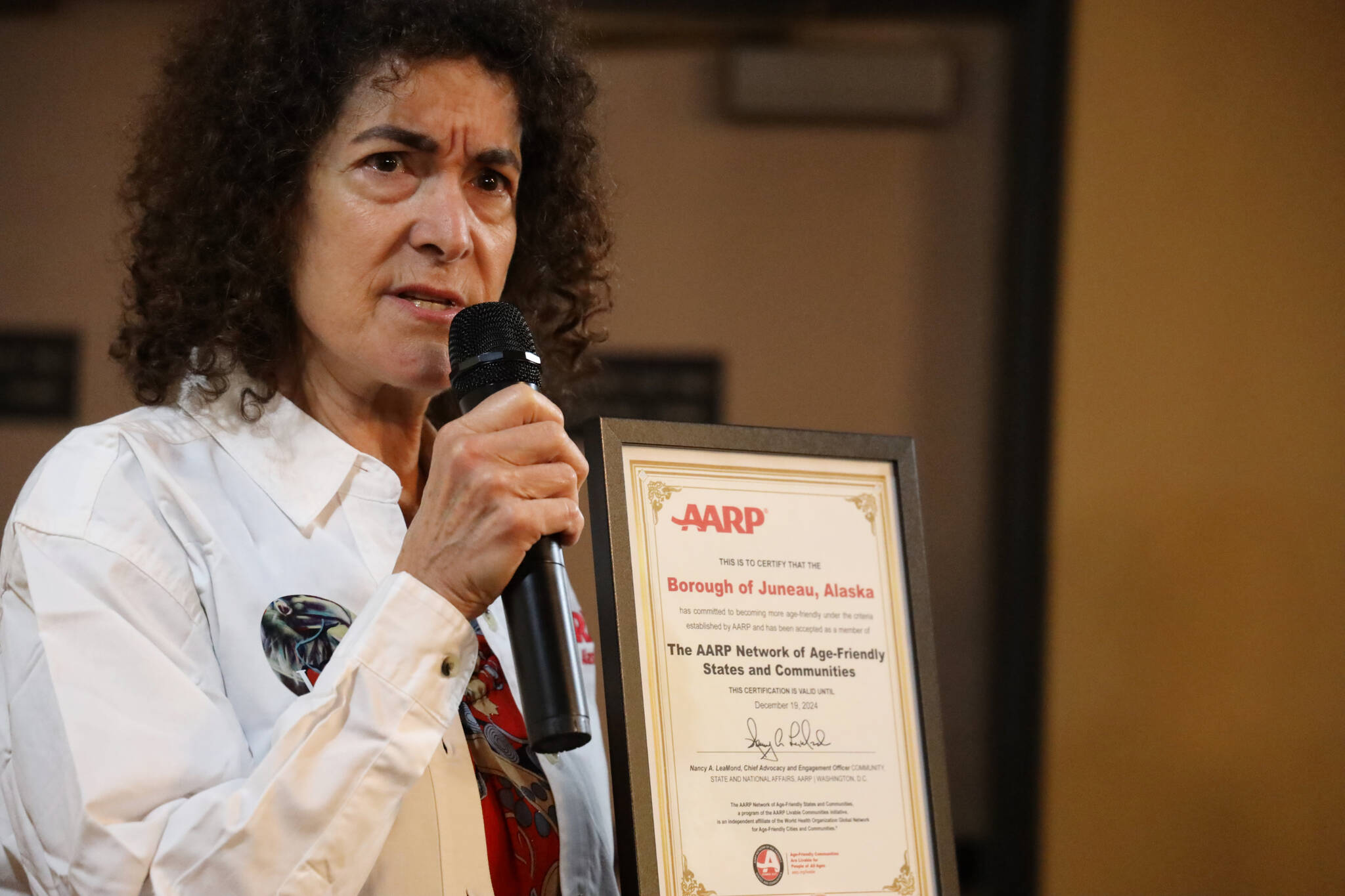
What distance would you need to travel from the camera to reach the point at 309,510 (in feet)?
4.21

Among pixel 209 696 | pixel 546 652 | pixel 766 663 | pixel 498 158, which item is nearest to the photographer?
pixel 546 652

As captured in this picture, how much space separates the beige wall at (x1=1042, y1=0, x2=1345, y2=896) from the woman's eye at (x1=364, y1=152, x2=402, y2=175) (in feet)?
9.07

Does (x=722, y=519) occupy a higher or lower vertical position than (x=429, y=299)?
lower

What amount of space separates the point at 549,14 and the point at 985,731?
2.93 meters

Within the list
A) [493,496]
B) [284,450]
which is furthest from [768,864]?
[284,450]

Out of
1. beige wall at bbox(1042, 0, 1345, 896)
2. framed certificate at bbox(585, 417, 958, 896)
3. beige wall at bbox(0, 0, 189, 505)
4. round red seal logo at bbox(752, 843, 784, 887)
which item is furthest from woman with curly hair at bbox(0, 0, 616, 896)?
beige wall at bbox(0, 0, 189, 505)

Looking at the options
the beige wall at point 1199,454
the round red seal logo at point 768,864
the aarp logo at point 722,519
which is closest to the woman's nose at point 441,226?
the aarp logo at point 722,519

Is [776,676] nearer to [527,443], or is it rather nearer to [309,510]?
[527,443]

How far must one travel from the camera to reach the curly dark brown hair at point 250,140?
1.35 meters

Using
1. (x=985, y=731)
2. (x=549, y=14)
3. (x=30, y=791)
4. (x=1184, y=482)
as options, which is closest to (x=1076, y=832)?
(x=985, y=731)
